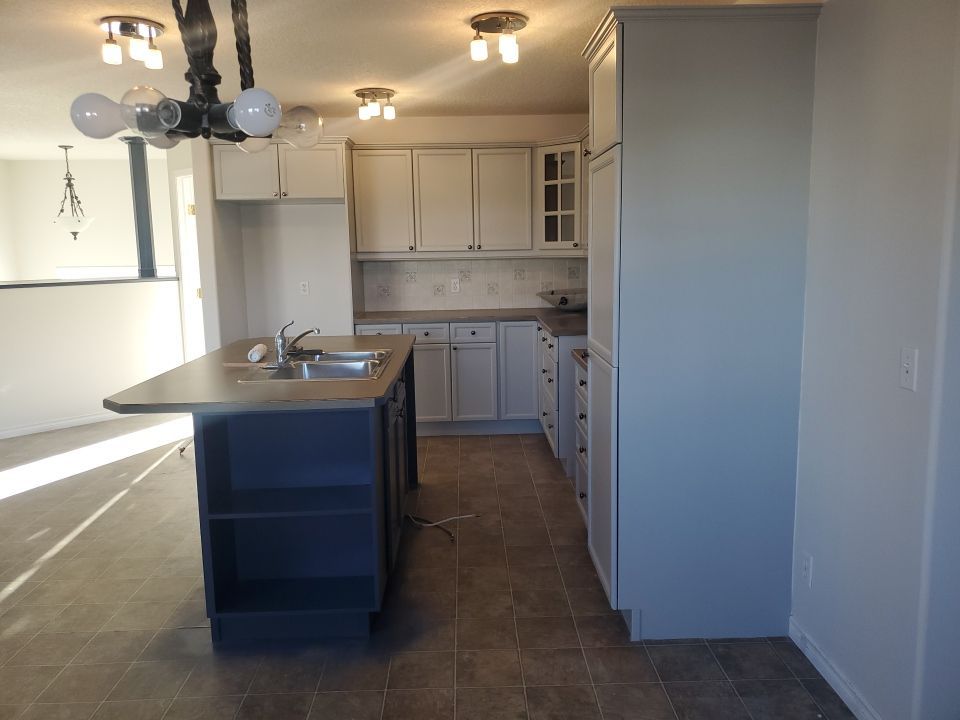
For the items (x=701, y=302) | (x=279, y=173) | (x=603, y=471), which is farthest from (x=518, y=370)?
(x=701, y=302)

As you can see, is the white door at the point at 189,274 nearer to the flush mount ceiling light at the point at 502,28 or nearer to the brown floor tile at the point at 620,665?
the flush mount ceiling light at the point at 502,28

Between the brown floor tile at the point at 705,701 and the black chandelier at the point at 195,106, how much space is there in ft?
6.88

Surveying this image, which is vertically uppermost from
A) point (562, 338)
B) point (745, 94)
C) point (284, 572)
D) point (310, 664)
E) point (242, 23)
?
point (242, 23)

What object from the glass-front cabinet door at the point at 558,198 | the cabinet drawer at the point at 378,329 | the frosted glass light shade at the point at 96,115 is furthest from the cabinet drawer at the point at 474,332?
the frosted glass light shade at the point at 96,115

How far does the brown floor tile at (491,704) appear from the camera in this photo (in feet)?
6.84

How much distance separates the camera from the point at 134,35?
127 inches

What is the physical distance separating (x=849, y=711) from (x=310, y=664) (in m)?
1.67

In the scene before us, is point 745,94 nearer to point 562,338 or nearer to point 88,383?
point 562,338

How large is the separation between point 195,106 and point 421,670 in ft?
6.34

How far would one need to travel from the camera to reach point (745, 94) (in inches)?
87.5

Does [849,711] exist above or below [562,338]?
below

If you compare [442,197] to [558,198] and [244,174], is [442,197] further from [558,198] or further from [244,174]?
[244,174]

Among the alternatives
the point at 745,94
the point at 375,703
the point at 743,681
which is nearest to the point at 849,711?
the point at 743,681

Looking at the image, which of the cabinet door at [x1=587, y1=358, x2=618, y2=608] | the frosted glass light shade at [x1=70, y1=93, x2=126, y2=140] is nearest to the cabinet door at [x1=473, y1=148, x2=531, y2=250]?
the cabinet door at [x1=587, y1=358, x2=618, y2=608]
